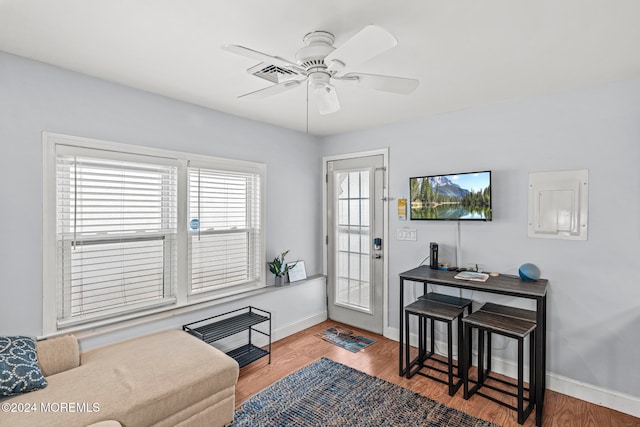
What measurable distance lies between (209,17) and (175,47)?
1.39ft

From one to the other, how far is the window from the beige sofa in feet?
1.13

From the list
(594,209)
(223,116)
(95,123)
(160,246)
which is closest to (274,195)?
(223,116)

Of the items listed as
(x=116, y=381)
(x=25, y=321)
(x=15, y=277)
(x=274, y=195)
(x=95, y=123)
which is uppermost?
(x=95, y=123)

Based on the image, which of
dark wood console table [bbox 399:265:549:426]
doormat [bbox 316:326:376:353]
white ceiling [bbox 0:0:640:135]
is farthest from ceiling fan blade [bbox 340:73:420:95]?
doormat [bbox 316:326:376:353]

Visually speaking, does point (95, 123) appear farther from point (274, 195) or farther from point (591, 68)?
point (591, 68)

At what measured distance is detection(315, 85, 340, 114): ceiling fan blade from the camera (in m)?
1.85

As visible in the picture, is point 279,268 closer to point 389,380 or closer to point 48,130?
point 389,380

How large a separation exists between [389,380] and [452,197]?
5.68 ft

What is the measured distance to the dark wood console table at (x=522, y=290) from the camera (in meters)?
2.25

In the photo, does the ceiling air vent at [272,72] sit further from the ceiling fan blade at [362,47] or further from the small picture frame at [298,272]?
the small picture frame at [298,272]

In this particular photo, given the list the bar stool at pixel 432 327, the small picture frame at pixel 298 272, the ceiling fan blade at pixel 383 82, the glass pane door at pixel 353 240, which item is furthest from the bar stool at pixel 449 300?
the ceiling fan blade at pixel 383 82

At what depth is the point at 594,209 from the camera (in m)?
2.46

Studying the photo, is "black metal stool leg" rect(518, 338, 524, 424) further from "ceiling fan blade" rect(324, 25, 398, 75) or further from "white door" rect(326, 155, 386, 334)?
"ceiling fan blade" rect(324, 25, 398, 75)

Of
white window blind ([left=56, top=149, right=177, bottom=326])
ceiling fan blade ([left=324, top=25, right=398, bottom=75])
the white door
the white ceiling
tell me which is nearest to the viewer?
ceiling fan blade ([left=324, top=25, right=398, bottom=75])
